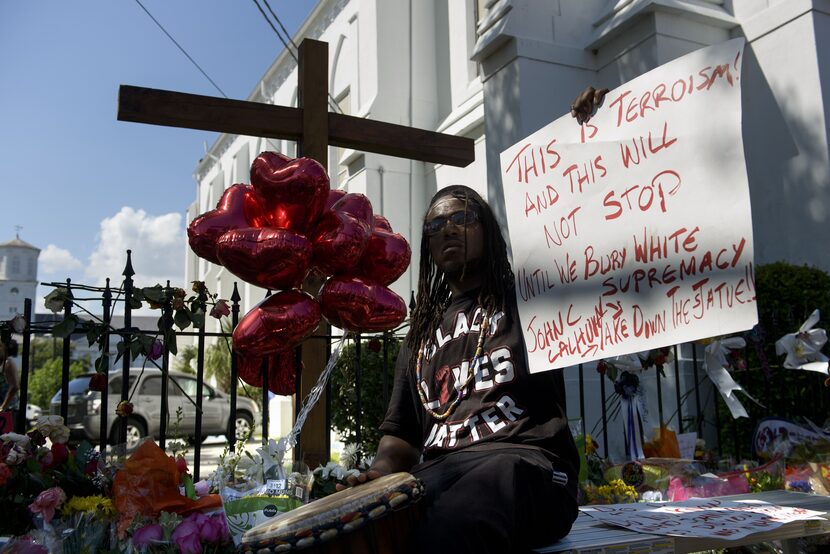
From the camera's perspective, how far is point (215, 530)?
2053 millimetres

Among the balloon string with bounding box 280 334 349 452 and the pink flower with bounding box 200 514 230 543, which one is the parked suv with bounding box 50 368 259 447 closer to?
the balloon string with bounding box 280 334 349 452

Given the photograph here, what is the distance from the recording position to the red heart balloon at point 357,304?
259 cm

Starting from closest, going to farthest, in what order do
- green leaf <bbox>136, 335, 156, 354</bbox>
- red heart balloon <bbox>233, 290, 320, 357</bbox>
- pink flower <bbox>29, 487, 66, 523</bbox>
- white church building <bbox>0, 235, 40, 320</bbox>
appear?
pink flower <bbox>29, 487, 66, 523</bbox>
red heart balloon <bbox>233, 290, 320, 357</bbox>
green leaf <bbox>136, 335, 156, 354</bbox>
white church building <bbox>0, 235, 40, 320</bbox>

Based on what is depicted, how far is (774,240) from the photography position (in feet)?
19.6

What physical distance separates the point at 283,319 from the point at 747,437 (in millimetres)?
3916

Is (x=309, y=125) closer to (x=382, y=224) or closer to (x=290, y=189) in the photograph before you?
(x=382, y=224)

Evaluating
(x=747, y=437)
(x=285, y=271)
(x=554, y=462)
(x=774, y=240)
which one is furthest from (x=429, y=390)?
(x=774, y=240)

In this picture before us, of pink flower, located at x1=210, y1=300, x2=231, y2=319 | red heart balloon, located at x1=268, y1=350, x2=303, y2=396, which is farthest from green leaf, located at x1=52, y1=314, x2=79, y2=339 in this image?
red heart balloon, located at x1=268, y1=350, x2=303, y2=396

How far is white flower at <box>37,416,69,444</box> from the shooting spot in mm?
2541

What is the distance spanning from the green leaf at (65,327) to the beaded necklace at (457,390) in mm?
1441

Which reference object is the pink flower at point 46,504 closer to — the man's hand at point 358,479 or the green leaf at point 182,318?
the green leaf at point 182,318

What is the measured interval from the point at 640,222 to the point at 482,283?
1.88 feet

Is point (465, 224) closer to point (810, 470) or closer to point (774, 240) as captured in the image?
point (810, 470)

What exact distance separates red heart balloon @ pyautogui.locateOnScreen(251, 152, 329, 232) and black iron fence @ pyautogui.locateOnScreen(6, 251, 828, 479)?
1.88ft
